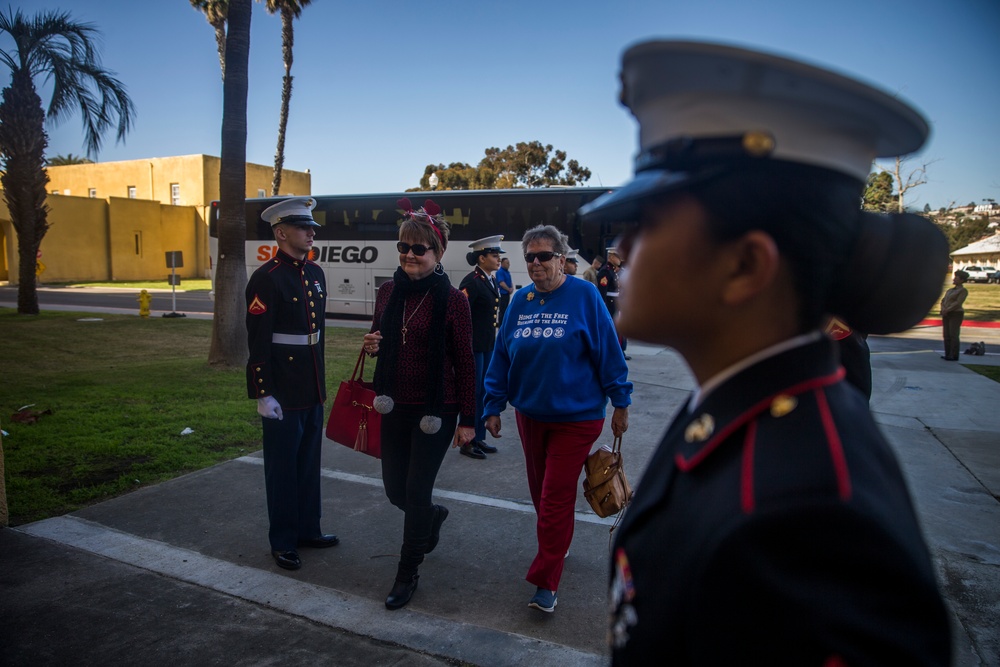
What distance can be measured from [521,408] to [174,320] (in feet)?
56.6

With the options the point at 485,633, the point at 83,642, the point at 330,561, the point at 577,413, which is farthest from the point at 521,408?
the point at 83,642

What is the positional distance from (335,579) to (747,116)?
12.1 ft

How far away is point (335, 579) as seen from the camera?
3.92m

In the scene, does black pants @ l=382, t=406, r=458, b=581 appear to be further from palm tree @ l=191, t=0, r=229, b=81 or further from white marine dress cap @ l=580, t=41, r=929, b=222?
palm tree @ l=191, t=0, r=229, b=81

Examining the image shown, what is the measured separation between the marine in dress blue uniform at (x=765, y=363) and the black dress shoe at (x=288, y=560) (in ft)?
11.0

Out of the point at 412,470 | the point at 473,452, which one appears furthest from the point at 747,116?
the point at 473,452

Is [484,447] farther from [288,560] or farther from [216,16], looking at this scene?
[216,16]

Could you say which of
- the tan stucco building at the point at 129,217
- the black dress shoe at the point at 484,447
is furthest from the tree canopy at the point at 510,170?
the black dress shoe at the point at 484,447

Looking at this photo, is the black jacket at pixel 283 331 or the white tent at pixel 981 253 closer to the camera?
the black jacket at pixel 283 331

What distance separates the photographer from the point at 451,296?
3.89 meters

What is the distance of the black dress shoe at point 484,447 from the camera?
650 cm

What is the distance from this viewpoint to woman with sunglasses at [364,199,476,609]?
372cm

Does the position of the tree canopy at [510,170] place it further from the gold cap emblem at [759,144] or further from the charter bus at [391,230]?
the gold cap emblem at [759,144]

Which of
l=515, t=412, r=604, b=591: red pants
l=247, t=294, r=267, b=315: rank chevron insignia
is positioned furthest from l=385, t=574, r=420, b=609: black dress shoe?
l=247, t=294, r=267, b=315: rank chevron insignia
